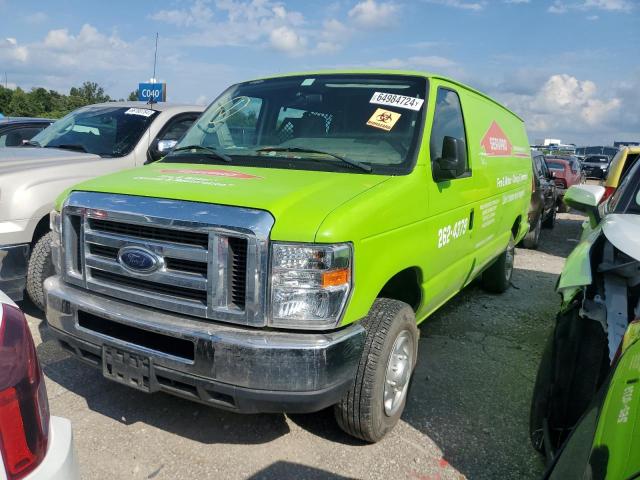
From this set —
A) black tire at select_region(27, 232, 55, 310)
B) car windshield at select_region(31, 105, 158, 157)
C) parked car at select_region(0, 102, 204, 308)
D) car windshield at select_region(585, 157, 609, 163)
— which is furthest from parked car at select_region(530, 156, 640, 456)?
car windshield at select_region(585, 157, 609, 163)

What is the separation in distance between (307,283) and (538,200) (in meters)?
7.78

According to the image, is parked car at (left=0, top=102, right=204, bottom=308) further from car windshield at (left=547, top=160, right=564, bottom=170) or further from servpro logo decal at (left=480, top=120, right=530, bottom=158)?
car windshield at (left=547, top=160, right=564, bottom=170)

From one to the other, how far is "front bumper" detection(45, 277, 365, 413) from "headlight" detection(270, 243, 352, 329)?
0.09m

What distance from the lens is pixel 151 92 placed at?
6266 millimetres

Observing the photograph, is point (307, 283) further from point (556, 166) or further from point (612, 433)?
point (556, 166)

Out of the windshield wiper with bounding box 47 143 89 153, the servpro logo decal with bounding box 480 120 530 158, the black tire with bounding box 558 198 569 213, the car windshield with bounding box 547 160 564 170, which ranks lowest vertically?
the black tire with bounding box 558 198 569 213

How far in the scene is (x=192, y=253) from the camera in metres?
2.60

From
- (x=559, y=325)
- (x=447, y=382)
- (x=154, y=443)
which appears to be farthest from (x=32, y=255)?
(x=559, y=325)

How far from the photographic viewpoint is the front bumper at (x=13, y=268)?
4301 millimetres

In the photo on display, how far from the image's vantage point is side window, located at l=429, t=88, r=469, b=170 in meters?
3.59

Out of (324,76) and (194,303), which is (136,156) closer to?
(324,76)

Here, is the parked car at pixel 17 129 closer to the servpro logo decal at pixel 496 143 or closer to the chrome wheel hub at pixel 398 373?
the servpro logo decal at pixel 496 143

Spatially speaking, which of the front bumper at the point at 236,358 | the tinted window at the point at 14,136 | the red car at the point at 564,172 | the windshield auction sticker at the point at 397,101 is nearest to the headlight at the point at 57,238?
the front bumper at the point at 236,358

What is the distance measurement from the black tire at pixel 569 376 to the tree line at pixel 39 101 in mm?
39903
